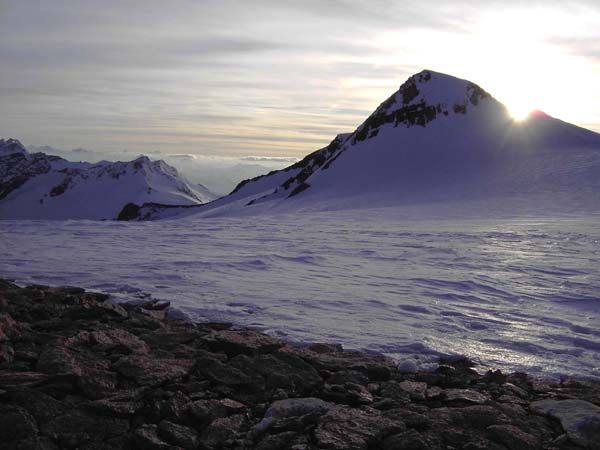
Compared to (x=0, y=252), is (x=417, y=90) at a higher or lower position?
higher

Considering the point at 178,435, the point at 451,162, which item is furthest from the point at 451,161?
the point at 178,435

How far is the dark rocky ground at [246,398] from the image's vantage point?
4223 millimetres

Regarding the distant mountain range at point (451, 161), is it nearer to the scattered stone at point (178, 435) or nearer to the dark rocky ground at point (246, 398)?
the dark rocky ground at point (246, 398)

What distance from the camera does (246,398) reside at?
5.03 metres

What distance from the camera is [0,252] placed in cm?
1349

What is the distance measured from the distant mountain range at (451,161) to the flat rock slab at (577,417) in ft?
88.4

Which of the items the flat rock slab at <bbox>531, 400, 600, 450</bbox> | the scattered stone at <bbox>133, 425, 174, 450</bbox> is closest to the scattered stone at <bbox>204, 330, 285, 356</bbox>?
the scattered stone at <bbox>133, 425, 174, 450</bbox>

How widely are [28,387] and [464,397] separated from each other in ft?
12.3

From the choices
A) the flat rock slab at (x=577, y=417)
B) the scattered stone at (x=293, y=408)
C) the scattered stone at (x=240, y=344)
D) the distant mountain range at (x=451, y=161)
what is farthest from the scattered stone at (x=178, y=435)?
the distant mountain range at (x=451, y=161)

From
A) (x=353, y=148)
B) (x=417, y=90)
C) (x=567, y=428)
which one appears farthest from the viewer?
(x=417, y=90)

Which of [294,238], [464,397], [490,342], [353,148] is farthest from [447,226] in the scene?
[353,148]

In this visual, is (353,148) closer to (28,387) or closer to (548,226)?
(548,226)

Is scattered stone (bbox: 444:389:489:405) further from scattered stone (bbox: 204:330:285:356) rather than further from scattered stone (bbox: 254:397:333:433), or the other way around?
scattered stone (bbox: 204:330:285:356)

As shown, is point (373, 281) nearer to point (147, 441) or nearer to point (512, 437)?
point (512, 437)
